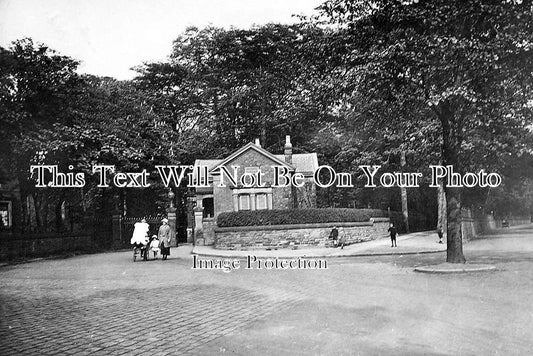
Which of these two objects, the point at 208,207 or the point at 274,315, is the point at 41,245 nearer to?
the point at 208,207

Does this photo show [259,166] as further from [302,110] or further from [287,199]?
[302,110]

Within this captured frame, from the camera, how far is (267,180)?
35.6m

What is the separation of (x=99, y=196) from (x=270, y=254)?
17.5 metres

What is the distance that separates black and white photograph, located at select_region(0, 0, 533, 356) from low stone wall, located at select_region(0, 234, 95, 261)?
0.10 m

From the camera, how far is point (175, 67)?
78.9 ft

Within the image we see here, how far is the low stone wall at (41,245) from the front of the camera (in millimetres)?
21859

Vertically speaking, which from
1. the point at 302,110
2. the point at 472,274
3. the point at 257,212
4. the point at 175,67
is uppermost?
the point at 175,67

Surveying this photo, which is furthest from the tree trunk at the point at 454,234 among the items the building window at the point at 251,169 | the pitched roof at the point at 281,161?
the building window at the point at 251,169

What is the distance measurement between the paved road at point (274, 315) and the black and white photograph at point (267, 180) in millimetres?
55

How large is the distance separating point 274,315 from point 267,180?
27.5 m

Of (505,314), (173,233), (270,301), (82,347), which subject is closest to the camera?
(82,347)

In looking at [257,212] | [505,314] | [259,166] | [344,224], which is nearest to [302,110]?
[505,314]

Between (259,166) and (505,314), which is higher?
(259,166)

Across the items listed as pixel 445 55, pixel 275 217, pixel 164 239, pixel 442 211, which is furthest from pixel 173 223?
pixel 445 55
